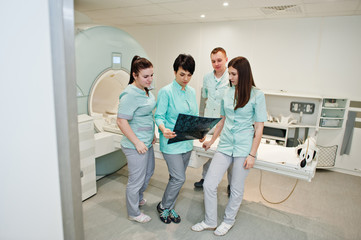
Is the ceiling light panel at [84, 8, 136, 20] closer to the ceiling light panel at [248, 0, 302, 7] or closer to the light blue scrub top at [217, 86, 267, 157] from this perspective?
the ceiling light panel at [248, 0, 302, 7]

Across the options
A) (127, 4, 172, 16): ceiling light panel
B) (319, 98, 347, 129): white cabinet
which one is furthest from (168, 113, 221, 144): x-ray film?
(319, 98, 347, 129): white cabinet

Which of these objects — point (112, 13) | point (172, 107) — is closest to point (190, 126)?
point (172, 107)

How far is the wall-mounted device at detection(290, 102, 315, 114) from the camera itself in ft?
11.8

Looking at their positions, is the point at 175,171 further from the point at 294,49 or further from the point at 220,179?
the point at 294,49

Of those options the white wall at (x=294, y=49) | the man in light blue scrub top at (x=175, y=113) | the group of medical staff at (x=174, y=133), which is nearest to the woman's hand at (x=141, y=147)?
the group of medical staff at (x=174, y=133)

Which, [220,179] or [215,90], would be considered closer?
[220,179]

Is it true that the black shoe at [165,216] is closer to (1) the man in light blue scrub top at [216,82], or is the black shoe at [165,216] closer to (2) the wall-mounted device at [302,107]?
(1) the man in light blue scrub top at [216,82]

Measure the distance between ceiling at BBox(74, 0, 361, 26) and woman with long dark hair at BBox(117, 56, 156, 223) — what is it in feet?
5.23

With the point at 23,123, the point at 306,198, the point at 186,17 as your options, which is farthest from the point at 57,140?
the point at 186,17

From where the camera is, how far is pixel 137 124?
1.89 meters

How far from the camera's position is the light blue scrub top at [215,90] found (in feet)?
8.19

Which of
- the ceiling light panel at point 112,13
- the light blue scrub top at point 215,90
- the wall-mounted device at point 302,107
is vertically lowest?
the wall-mounted device at point 302,107

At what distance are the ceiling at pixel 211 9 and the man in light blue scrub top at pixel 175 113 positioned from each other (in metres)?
1.49

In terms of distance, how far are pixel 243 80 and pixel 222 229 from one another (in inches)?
46.0
